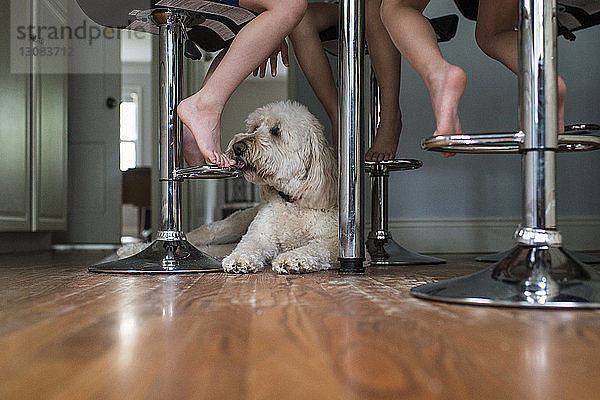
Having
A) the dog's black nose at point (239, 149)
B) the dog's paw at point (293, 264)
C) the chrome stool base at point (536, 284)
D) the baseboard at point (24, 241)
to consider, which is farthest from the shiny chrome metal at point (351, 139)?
the baseboard at point (24, 241)

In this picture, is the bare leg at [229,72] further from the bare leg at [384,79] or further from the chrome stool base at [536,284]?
the chrome stool base at [536,284]

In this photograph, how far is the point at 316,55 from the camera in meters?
1.93

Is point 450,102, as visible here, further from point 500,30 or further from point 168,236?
point 168,236

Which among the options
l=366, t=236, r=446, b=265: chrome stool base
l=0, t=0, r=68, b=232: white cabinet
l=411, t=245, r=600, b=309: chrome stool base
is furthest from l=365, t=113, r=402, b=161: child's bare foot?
l=0, t=0, r=68, b=232: white cabinet

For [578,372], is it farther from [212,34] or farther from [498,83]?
[498,83]

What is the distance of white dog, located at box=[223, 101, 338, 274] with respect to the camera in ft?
5.62

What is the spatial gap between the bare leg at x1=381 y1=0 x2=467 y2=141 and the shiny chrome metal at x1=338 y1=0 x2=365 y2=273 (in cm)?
13

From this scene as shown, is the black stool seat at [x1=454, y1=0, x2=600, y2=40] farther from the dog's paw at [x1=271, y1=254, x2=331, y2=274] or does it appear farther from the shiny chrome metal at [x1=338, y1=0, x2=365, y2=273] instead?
the dog's paw at [x1=271, y1=254, x2=331, y2=274]

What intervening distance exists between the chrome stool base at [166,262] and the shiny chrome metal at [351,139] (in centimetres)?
33

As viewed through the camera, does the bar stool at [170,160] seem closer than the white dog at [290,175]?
Yes

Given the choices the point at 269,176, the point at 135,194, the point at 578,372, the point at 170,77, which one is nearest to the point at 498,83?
the point at 269,176

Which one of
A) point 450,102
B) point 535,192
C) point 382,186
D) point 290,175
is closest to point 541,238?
point 535,192

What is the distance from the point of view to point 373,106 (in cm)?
209

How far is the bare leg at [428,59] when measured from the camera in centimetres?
113
